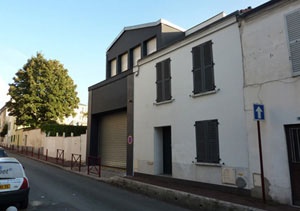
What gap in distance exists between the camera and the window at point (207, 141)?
8602 millimetres

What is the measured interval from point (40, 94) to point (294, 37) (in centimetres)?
2968

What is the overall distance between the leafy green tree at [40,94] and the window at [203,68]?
82.9 ft

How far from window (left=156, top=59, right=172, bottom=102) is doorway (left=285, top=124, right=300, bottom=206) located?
5036 mm

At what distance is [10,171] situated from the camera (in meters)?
6.42

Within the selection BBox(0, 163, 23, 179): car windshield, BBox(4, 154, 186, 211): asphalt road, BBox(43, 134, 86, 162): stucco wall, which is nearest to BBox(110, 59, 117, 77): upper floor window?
BBox(43, 134, 86, 162): stucco wall

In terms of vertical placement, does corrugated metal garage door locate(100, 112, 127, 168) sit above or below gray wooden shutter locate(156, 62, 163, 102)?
below

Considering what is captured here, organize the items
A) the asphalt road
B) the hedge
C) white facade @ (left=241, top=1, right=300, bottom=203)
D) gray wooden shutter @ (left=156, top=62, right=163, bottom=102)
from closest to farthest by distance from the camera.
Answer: white facade @ (left=241, top=1, right=300, bottom=203) < the asphalt road < gray wooden shutter @ (left=156, top=62, right=163, bottom=102) < the hedge

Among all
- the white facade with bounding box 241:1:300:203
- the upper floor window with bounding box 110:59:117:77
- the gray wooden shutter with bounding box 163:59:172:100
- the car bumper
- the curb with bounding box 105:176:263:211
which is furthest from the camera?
the upper floor window with bounding box 110:59:117:77

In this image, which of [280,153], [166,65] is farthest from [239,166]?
[166,65]

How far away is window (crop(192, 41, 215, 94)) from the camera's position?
905cm

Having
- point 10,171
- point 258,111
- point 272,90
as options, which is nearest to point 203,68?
point 272,90

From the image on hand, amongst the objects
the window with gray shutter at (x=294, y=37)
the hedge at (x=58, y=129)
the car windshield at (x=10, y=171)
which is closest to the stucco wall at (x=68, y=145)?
the hedge at (x=58, y=129)

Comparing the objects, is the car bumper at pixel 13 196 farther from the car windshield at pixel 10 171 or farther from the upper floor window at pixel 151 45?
the upper floor window at pixel 151 45

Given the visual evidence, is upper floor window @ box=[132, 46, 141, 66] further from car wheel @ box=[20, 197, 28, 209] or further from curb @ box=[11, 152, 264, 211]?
car wheel @ box=[20, 197, 28, 209]
